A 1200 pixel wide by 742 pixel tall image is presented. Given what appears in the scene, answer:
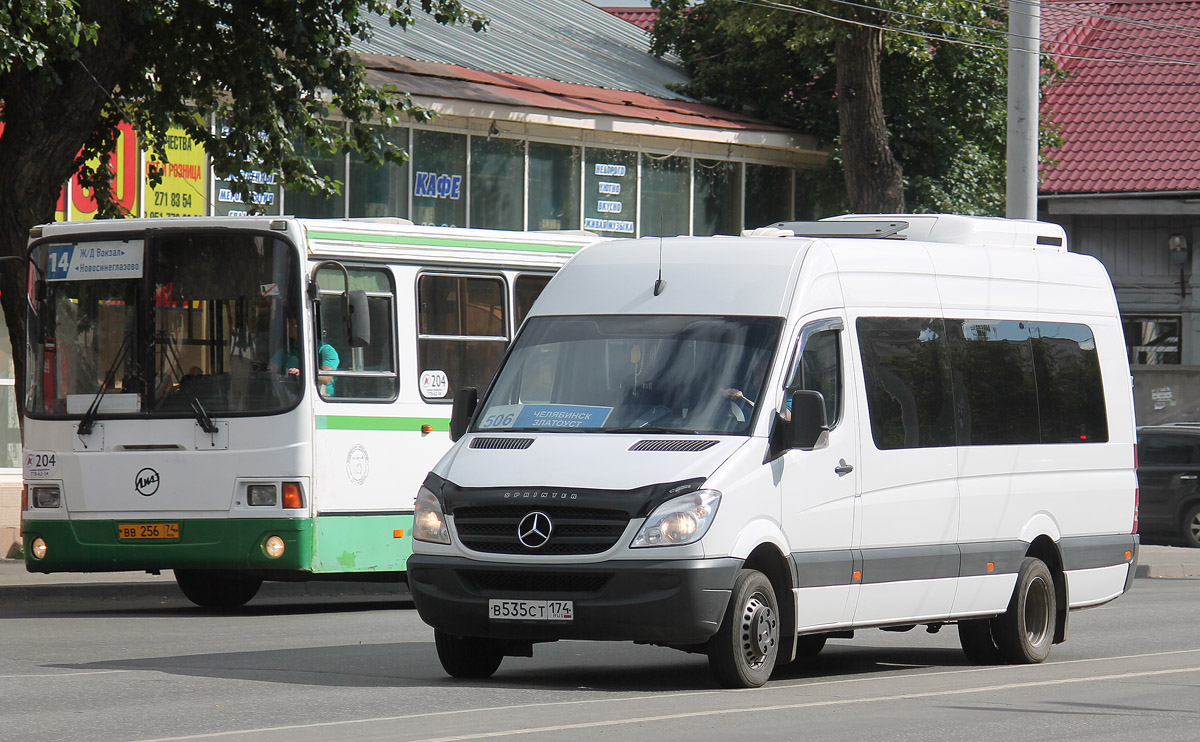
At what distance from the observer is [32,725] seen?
8.59 meters

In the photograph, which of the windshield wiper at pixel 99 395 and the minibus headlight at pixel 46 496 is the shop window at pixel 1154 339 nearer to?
the windshield wiper at pixel 99 395

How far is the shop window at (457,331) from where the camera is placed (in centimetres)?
1543

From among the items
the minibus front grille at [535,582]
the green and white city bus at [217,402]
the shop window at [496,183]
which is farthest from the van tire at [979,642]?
the shop window at [496,183]

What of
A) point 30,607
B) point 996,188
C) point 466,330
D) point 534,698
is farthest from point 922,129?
point 534,698

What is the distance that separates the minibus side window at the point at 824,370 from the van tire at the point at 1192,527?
15824mm

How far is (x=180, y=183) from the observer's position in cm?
2312

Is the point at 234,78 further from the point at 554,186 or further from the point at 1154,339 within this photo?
the point at 1154,339

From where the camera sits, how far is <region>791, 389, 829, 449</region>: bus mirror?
10.1m

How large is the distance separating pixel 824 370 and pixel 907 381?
77 centimetres

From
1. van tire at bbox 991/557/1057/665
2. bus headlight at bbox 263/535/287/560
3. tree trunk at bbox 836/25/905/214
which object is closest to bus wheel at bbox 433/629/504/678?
van tire at bbox 991/557/1057/665

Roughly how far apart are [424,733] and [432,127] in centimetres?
1876

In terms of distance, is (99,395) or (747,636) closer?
(747,636)

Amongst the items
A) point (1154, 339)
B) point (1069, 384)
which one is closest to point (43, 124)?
point (1069, 384)

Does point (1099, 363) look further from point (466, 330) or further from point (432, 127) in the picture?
point (432, 127)
